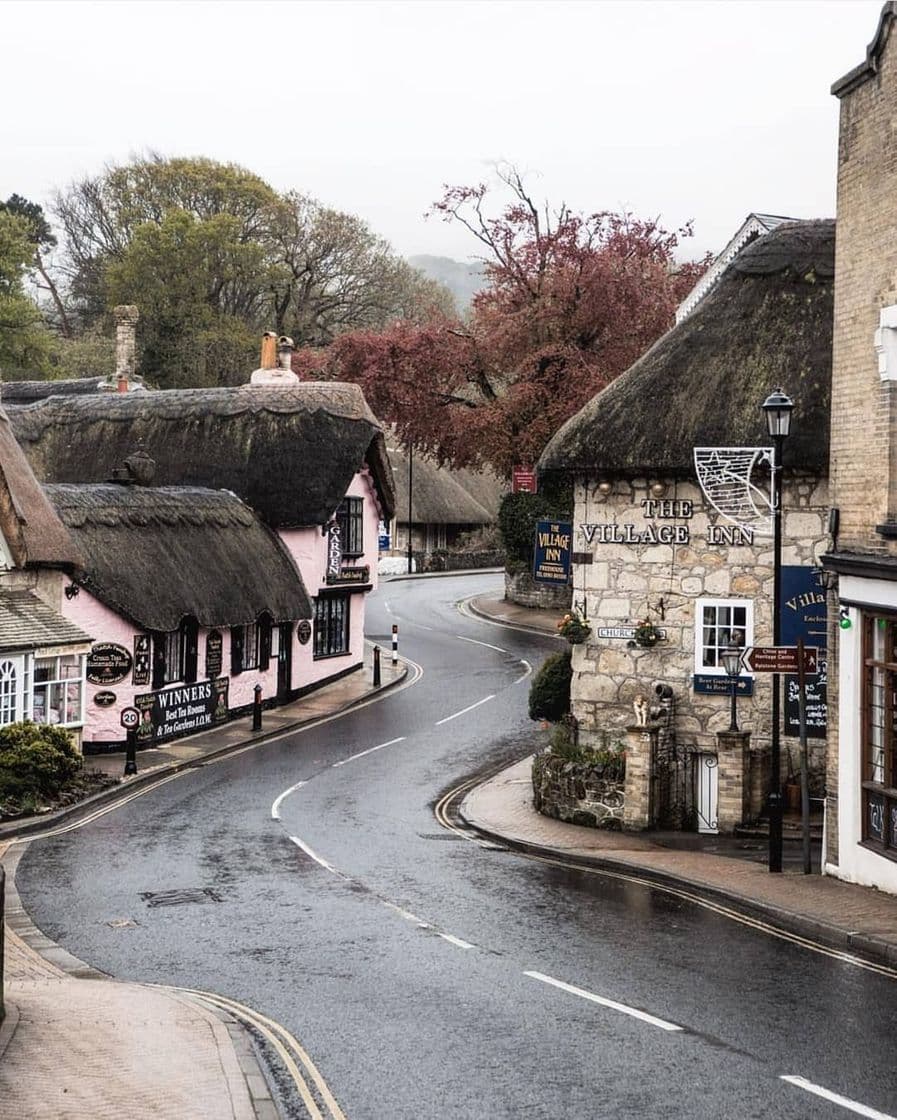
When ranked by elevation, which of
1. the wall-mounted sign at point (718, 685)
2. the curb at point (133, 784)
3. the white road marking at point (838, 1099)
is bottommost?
the curb at point (133, 784)

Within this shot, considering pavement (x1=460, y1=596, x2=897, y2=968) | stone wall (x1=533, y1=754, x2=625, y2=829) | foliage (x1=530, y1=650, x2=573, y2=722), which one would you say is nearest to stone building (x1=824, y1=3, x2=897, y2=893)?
pavement (x1=460, y1=596, x2=897, y2=968)

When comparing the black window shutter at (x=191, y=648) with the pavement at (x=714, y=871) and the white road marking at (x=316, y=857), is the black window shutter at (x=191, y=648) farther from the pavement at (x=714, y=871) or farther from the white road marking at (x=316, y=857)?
the white road marking at (x=316, y=857)

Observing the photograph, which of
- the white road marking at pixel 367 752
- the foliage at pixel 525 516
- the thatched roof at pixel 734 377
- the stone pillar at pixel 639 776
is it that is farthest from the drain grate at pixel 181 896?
the foliage at pixel 525 516

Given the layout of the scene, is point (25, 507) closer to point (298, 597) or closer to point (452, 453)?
point (298, 597)

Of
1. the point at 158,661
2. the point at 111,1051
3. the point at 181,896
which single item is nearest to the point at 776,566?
the point at 181,896

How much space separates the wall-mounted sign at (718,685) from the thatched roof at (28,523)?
13.0 metres

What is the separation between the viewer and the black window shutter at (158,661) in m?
30.9

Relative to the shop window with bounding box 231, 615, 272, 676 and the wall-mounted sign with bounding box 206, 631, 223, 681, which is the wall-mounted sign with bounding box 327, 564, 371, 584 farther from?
the wall-mounted sign with bounding box 206, 631, 223, 681

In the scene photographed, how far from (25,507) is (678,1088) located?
2117 centimetres

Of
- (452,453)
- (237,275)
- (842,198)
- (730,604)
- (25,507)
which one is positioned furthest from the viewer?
(237,275)

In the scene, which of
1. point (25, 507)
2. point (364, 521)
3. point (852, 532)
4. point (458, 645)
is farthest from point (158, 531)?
point (852, 532)

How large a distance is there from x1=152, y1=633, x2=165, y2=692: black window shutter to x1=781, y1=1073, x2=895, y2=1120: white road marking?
2245 centimetres

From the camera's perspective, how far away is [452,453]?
52094 millimetres

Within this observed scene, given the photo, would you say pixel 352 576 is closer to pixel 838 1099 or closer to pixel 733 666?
pixel 733 666
